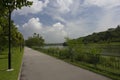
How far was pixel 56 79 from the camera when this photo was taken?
12227 mm

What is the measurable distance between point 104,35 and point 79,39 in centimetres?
3577

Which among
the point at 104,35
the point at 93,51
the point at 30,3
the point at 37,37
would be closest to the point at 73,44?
the point at 93,51

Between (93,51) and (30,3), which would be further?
(93,51)

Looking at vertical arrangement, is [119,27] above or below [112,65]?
above

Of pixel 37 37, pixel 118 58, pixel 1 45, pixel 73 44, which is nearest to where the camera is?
pixel 118 58

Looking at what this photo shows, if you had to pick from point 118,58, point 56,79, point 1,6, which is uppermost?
point 1,6

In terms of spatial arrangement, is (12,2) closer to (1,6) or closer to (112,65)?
(1,6)

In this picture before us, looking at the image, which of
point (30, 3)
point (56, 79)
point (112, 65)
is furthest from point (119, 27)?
point (30, 3)

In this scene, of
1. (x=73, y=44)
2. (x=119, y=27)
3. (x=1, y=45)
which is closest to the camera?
(x=73, y=44)

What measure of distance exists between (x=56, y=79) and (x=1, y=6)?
5.61m

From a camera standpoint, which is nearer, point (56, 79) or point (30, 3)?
point (30, 3)

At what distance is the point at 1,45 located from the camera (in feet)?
105

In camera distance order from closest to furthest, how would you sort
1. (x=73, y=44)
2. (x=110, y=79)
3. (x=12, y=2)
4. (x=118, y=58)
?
(x=12, y=2)
(x=110, y=79)
(x=118, y=58)
(x=73, y=44)

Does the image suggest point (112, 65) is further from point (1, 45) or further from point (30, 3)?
point (1, 45)
